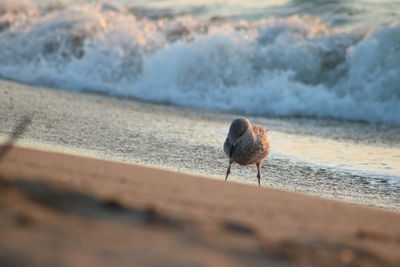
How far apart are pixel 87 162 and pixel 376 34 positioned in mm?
10587

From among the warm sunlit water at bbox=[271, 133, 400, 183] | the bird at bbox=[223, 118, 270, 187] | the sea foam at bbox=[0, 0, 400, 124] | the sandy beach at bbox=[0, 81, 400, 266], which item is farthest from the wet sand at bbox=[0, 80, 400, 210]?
the sandy beach at bbox=[0, 81, 400, 266]

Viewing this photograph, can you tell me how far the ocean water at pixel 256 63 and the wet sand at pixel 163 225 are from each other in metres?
4.94

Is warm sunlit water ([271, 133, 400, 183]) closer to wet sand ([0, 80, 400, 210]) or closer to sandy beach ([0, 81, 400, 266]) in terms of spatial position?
wet sand ([0, 80, 400, 210])

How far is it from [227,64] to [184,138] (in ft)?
20.7

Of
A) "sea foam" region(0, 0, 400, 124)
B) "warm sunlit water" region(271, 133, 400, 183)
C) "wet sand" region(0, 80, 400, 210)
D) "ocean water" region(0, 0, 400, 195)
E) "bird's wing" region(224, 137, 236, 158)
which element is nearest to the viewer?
"wet sand" region(0, 80, 400, 210)

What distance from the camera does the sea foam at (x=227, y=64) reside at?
41.0ft

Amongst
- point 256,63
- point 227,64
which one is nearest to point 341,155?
point 256,63

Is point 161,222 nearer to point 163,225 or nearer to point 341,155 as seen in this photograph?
point 163,225

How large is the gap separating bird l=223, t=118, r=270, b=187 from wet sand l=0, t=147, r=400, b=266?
122 inches

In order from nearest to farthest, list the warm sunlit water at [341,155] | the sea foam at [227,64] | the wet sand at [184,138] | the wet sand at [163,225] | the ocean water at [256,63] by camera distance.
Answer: the wet sand at [163,225] < the wet sand at [184,138] < the warm sunlit water at [341,155] < the ocean water at [256,63] < the sea foam at [227,64]

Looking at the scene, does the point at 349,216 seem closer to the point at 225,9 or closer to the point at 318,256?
the point at 318,256

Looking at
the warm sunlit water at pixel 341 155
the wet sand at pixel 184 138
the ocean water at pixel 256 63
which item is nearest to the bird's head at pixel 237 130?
the wet sand at pixel 184 138

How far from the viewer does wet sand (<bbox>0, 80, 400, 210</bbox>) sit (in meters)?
6.34

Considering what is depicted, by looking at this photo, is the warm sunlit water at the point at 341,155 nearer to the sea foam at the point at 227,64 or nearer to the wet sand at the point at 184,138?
the wet sand at the point at 184,138
